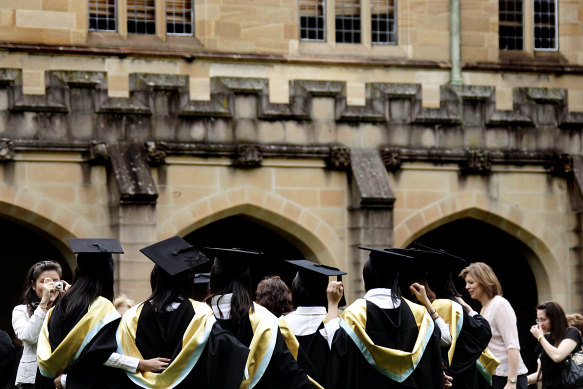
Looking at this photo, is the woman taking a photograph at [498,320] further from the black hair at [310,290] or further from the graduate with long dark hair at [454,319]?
the black hair at [310,290]

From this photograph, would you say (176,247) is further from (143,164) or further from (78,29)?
(78,29)

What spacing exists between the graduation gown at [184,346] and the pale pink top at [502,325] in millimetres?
3235

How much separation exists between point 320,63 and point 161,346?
1363cm

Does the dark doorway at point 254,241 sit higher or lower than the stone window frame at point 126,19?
lower

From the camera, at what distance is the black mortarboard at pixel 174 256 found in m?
8.85

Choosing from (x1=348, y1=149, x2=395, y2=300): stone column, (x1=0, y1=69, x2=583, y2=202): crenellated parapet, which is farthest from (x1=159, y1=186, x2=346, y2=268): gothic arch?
(x1=0, y1=69, x2=583, y2=202): crenellated parapet

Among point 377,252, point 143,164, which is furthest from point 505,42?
point 377,252

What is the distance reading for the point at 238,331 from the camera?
928 cm

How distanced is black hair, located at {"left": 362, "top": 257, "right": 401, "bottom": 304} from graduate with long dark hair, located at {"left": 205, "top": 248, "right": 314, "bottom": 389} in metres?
0.83

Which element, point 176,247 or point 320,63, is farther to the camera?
point 320,63

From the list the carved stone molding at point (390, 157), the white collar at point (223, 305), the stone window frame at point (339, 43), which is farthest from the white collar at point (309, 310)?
the stone window frame at point (339, 43)

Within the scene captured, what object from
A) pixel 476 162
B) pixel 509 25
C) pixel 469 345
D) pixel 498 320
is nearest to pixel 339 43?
pixel 509 25

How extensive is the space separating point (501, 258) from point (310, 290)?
1141cm

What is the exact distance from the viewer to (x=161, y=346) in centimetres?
885
